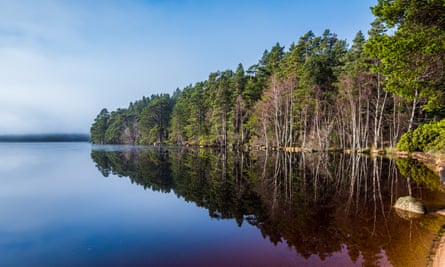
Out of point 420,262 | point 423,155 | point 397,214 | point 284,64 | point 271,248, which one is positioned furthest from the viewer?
point 284,64

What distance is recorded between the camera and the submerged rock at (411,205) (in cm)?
819

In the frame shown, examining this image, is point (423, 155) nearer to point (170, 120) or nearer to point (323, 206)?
point (323, 206)

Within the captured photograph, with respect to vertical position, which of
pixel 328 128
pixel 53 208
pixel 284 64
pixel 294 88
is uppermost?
pixel 284 64

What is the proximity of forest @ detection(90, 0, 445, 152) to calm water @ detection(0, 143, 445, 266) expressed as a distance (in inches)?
197

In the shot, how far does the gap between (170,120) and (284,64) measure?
43964mm

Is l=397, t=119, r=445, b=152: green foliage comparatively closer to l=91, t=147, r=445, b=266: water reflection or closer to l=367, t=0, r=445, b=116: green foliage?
l=91, t=147, r=445, b=266: water reflection

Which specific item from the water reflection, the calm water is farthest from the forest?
the calm water

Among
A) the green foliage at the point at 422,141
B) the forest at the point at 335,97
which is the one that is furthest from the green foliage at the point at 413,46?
the green foliage at the point at 422,141

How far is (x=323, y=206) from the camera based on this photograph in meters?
9.39

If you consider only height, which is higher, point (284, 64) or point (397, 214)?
point (284, 64)

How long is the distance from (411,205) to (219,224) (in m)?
6.22

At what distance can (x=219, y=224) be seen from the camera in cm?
788

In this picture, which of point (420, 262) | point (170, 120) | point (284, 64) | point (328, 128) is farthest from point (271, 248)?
point (170, 120)

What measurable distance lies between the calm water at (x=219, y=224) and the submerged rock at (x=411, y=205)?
0.41m
